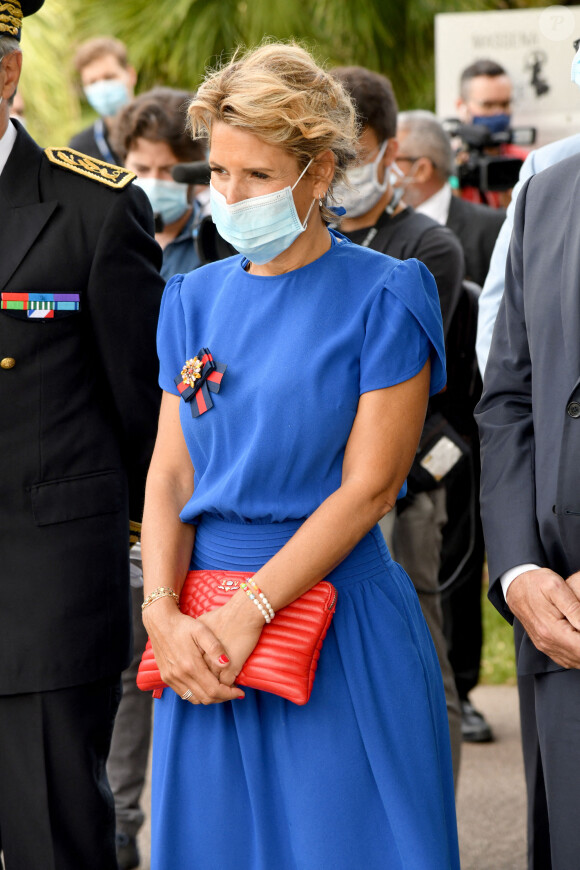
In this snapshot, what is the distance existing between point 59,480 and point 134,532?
37 cm

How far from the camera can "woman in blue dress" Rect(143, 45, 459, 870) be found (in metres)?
2.14

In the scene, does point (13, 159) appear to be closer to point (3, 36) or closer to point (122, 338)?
point (3, 36)

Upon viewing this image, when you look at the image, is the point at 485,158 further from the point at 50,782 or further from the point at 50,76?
the point at 50,76

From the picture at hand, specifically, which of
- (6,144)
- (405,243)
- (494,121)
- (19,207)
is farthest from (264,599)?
(494,121)

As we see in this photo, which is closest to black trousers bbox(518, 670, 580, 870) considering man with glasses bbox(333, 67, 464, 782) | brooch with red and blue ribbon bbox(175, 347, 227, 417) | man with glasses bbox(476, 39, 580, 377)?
brooch with red and blue ribbon bbox(175, 347, 227, 417)

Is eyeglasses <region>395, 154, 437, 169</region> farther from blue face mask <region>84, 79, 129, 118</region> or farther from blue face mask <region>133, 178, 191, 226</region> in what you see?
blue face mask <region>84, 79, 129, 118</region>

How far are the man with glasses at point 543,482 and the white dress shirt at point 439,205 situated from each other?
2.80 m

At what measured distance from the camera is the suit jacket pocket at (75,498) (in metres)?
2.49

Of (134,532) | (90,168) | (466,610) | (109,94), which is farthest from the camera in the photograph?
(109,94)

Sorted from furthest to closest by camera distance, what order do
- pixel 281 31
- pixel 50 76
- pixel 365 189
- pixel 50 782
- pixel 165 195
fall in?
pixel 50 76 → pixel 281 31 → pixel 165 195 → pixel 365 189 → pixel 50 782

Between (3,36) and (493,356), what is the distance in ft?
3.93

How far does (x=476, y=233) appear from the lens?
5133 millimetres

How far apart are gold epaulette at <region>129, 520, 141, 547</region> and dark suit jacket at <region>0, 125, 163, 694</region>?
0.17 meters

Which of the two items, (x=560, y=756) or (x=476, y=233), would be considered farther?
(x=476, y=233)
